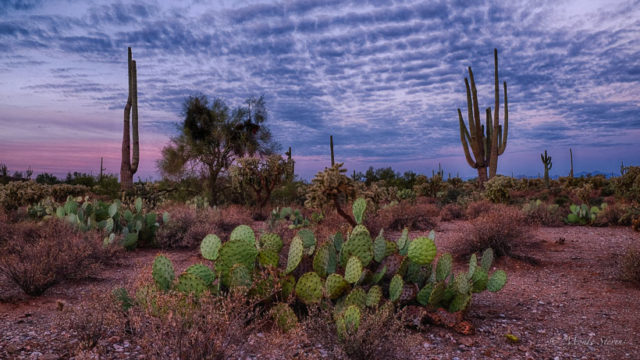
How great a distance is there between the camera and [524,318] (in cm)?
439

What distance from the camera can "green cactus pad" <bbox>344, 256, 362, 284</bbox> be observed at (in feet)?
12.8

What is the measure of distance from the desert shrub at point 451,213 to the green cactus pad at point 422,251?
8.36m

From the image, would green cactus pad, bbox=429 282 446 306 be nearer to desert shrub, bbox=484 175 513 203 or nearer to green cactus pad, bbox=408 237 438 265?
green cactus pad, bbox=408 237 438 265

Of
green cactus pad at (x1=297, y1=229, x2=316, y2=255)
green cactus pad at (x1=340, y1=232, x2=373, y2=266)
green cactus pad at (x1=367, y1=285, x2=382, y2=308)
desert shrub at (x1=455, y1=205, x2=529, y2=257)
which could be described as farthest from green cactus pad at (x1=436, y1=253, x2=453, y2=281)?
desert shrub at (x1=455, y1=205, x2=529, y2=257)

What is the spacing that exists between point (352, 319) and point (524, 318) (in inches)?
86.1

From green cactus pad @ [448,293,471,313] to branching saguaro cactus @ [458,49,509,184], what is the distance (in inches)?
695

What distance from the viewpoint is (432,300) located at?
13.4 feet

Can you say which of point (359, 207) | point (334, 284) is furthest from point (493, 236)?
point (334, 284)

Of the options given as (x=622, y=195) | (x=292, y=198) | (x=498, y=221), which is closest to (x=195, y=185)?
(x=292, y=198)

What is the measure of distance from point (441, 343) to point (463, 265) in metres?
3.37

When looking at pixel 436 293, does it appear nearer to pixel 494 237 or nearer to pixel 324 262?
pixel 324 262

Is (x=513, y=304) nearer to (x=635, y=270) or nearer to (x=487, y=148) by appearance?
(x=635, y=270)

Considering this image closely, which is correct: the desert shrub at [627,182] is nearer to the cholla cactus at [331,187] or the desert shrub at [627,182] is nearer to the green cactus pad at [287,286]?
the cholla cactus at [331,187]

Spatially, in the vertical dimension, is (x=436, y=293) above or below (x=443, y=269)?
below
